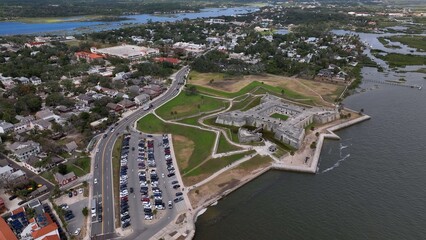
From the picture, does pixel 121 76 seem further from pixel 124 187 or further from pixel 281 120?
pixel 124 187

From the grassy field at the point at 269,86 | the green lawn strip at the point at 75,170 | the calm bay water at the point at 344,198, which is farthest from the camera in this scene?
the grassy field at the point at 269,86

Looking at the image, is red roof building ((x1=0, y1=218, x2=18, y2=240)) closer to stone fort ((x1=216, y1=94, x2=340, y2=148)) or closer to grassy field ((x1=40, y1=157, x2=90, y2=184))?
grassy field ((x1=40, y1=157, x2=90, y2=184))

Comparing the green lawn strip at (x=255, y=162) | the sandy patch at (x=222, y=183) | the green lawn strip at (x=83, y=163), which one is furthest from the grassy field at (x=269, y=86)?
the green lawn strip at (x=83, y=163)

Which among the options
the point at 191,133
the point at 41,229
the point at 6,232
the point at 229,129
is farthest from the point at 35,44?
the point at 41,229

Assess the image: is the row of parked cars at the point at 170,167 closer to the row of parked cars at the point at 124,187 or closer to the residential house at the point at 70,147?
the row of parked cars at the point at 124,187

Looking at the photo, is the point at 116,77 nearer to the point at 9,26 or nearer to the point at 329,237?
the point at 329,237

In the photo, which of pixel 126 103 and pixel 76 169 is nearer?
pixel 76 169

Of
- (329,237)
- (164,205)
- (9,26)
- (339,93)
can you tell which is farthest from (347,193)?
(9,26)
